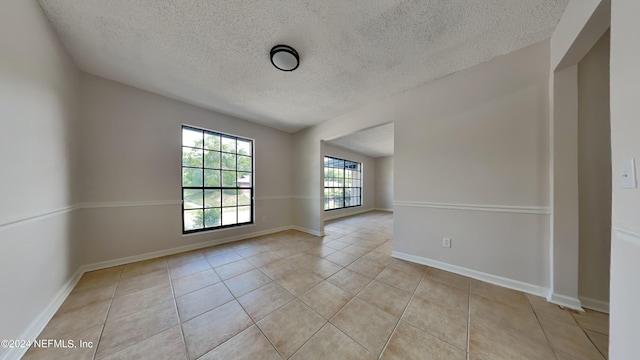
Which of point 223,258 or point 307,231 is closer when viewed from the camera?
point 223,258

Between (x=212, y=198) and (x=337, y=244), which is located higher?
(x=212, y=198)

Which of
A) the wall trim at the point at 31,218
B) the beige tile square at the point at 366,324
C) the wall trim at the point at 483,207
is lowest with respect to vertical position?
the beige tile square at the point at 366,324

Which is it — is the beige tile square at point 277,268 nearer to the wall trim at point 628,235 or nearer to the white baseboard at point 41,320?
the white baseboard at point 41,320

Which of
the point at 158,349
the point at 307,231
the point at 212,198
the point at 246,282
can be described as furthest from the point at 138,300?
the point at 307,231

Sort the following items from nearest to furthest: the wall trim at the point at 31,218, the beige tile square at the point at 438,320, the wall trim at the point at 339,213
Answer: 1. the wall trim at the point at 31,218
2. the beige tile square at the point at 438,320
3. the wall trim at the point at 339,213

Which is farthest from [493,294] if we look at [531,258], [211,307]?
[211,307]

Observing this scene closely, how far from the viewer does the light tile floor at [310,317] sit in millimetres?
1219

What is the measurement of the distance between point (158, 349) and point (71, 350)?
560 millimetres

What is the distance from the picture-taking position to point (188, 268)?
2.42 meters

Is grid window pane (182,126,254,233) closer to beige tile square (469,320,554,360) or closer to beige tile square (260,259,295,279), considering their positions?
beige tile square (260,259,295,279)

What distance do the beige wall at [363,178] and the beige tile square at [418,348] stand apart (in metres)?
4.51

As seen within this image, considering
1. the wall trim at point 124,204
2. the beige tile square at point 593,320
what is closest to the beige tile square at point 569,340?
the beige tile square at point 593,320

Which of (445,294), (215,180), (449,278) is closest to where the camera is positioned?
(445,294)

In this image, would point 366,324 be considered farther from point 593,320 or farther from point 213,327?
point 593,320
